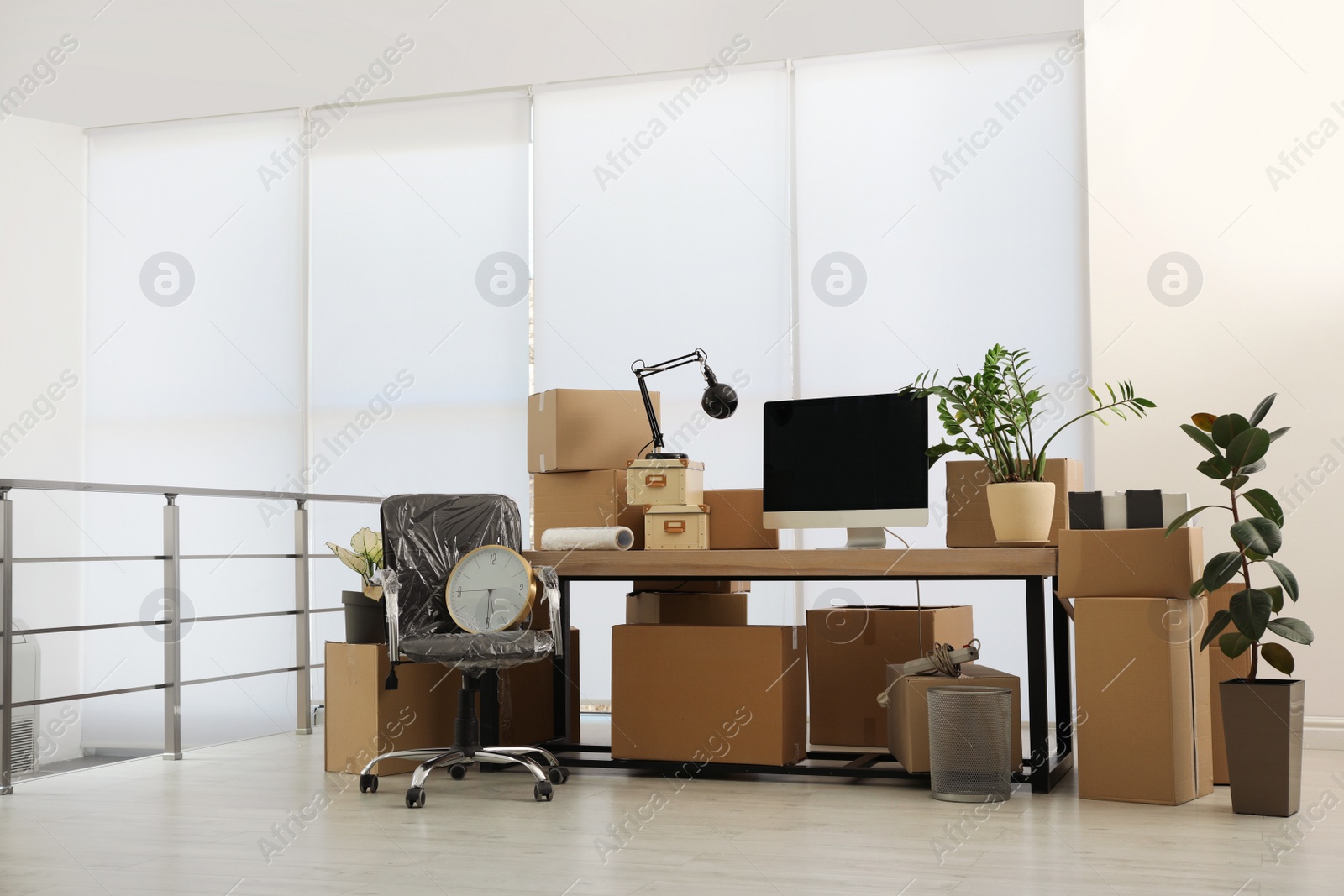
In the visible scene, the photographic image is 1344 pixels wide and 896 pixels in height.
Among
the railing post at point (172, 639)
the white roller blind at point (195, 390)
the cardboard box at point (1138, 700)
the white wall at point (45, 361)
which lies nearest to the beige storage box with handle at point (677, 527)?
the cardboard box at point (1138, 700)

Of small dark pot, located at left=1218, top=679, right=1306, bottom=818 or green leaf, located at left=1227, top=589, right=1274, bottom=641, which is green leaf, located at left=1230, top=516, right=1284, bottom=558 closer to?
green leaf, located at left=1227, top=589, right=1274, bottom=641

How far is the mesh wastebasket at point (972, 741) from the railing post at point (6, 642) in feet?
8.61

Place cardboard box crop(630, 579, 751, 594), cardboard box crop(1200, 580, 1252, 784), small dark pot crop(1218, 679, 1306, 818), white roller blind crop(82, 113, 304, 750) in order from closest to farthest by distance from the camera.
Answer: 1. small dark pot crop(1218, 679, 1306, 818)
2. cardboard box crop(1200, 580, 1252, 784)
3. cardboard box crop(630, 579, 751, 594)
4. white roller blind crop(82, 113, 304, 750)

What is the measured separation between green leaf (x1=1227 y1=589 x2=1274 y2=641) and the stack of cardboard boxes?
142 mm

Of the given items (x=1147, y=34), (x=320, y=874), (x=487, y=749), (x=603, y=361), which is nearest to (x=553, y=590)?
(x=487, y=749)

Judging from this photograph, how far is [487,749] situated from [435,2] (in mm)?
3366

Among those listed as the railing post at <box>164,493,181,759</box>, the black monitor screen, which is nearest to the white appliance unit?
the railing post at <box>164,493,181,759</box>

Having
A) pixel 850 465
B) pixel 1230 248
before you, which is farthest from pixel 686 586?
pixel 1230 248

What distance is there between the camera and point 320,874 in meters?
2.35

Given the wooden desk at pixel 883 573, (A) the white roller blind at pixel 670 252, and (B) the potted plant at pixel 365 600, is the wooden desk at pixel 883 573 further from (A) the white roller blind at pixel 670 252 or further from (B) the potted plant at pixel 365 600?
(A) the white roller blind at pixel 670 252

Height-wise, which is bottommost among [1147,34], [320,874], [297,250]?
[320,874]

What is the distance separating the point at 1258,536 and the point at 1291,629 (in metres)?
0.25

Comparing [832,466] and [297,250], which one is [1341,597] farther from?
[297,250]

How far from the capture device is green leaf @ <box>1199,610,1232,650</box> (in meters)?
2.86
